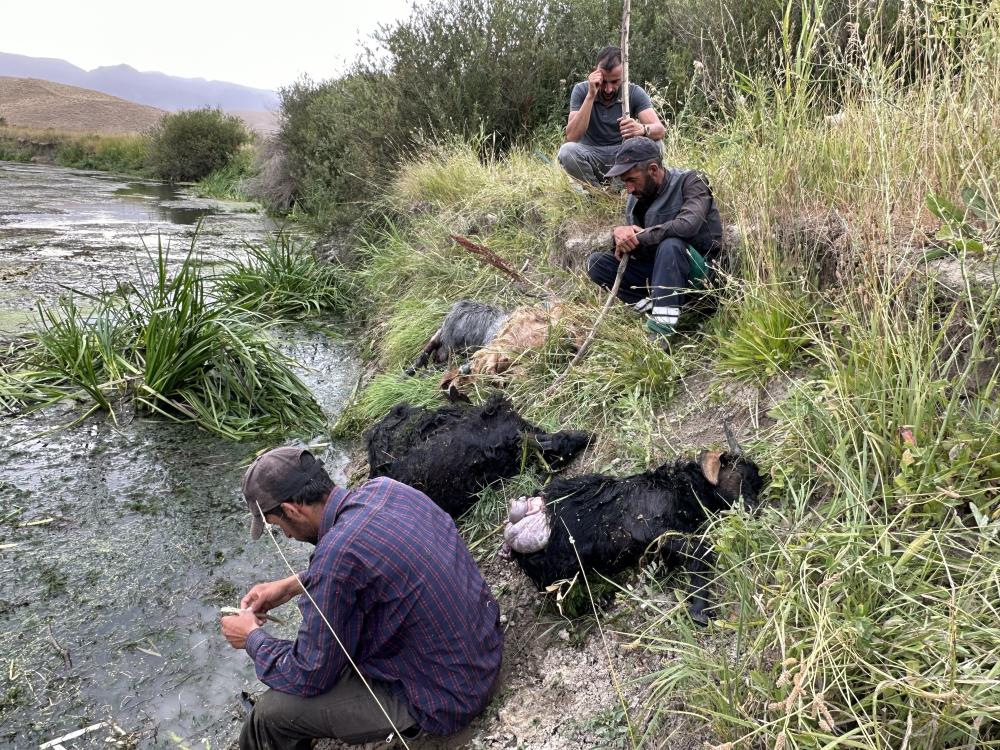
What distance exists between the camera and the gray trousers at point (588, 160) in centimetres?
547

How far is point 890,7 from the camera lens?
616 cm

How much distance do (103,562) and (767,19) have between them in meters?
7.21

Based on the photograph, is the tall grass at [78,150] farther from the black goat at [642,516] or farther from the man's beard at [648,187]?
the black goat at [642,516]

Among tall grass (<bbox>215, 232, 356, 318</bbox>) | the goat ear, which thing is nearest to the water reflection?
tall grass (<bbox>215, 232, 356, 318</bbox>)

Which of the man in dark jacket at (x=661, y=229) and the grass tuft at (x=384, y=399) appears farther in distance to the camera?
the grass tuft at (x=384, y=399)

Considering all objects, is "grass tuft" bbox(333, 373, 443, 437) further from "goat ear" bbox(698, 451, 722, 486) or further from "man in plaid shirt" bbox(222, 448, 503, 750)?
"goat ear" bbox(698, 451, 722, 486)

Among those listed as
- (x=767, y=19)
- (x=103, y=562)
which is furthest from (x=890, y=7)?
(x=103, y=562)

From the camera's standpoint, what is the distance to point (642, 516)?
246 centimetres

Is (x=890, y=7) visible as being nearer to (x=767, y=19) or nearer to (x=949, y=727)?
(x=767, y=19)

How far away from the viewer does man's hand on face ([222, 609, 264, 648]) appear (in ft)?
7.73

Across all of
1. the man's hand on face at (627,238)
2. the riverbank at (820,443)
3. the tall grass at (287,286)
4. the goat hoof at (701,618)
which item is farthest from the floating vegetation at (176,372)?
the goat hoof at (701,618)

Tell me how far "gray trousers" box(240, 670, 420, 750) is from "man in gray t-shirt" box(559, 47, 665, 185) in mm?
4204

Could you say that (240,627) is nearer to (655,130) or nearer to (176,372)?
(176,372)

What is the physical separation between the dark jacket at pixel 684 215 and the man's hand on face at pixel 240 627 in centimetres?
262
